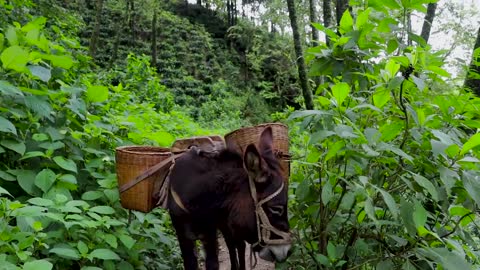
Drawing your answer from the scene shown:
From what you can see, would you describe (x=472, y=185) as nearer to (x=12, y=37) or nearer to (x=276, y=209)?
(x=276, y=209)

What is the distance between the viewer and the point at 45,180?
114 inches

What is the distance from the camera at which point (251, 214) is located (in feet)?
8.43

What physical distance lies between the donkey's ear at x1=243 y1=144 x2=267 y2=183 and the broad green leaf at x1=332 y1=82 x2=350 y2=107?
2.05 feet

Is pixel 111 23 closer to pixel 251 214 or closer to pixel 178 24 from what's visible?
pixel 178 24

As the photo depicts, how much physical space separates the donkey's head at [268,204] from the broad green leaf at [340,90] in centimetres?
59

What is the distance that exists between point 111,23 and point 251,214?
1166 inches

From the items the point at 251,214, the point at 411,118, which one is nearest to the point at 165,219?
the point at 251,214

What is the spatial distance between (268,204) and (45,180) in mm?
1634

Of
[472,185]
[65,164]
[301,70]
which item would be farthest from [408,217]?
[301,70]

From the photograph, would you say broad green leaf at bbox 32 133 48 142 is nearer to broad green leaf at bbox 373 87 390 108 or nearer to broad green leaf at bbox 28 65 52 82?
broad green leaf at bbox 28 65 52 82

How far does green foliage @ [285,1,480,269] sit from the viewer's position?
7.73 feet

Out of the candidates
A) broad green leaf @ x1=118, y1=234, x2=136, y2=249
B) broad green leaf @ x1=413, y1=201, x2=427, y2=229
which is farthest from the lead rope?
broad green leaf @ x1=118, y1=234, x2=136, y2=249

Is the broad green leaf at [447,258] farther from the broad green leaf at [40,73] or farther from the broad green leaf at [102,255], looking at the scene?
the broad green leaf at [40,73]

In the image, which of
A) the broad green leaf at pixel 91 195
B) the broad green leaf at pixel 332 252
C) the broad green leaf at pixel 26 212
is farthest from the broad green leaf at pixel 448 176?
the broad green leaf at pixel 91 195
